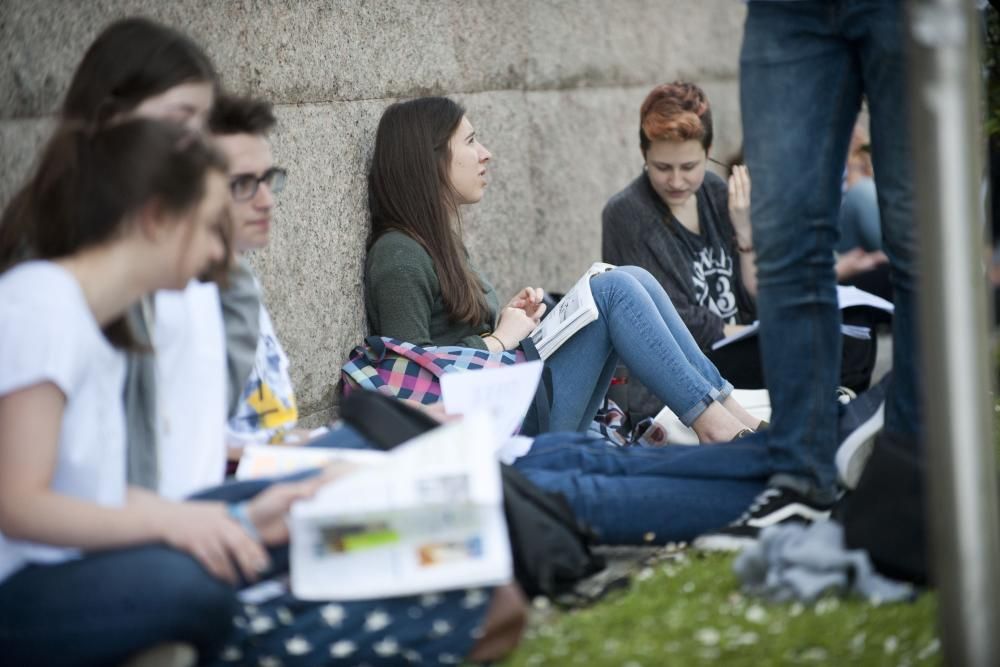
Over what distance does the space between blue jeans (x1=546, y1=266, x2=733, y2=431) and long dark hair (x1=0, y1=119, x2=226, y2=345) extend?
2058 millimetres

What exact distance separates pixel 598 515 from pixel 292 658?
946 millimetres

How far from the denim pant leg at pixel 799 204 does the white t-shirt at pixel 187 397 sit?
1.37 metres

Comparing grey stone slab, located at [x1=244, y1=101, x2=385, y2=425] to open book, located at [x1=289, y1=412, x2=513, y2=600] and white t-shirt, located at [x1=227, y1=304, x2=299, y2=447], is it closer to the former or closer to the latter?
white t-shirt, located at [x1=227, y1=304, x2=299, y2=447]

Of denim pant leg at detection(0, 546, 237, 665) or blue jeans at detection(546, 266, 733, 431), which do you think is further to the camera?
blue jeans at detection(546, 266, 733, 431)

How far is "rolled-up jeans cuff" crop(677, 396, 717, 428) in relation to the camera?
4465 millimetres

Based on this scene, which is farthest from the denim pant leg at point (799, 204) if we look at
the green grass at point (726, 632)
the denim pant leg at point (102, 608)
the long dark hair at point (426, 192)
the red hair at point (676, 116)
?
the red hair at point (676, 116)

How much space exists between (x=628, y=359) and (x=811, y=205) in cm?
116

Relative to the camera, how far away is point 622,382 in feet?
17.3

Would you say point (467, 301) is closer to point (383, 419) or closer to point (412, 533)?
point (383, 419)

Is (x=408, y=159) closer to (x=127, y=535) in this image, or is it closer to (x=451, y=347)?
(x=451, y=347)

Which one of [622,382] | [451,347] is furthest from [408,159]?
[622,382]

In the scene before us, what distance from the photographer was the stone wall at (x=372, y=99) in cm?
369

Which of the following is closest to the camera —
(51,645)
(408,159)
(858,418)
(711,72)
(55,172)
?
(51,645)

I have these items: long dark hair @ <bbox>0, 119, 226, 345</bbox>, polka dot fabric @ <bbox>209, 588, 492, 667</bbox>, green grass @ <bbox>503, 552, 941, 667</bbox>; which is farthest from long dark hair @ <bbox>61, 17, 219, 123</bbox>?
green grass @ <bbox>503, 552, 941, 667</bbox>
